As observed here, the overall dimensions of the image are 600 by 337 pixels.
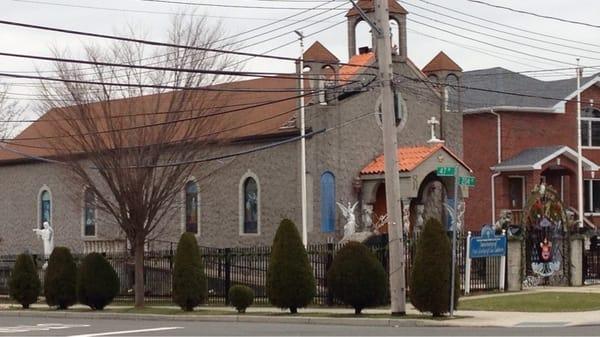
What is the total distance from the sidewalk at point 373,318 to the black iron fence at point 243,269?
1303 millimetres

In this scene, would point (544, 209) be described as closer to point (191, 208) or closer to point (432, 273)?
point (432, 273)

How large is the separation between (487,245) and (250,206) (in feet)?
41.3

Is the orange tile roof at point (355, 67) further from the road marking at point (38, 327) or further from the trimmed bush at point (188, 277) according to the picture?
the road marking at point (38, 327)

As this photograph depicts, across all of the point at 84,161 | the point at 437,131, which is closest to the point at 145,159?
the point at 84,161

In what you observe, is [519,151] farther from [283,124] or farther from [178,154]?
[178,154]

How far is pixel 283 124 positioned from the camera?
138ft

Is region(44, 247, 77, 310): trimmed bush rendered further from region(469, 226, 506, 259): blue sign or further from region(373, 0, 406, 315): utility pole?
region(373, 0, 406, 315): utility pole

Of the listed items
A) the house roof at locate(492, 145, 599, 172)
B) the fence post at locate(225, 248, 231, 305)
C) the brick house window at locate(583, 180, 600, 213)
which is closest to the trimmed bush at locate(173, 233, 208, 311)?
the fence post at locate(225, 248, 231, 305)

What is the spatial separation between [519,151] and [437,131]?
39.9 feet

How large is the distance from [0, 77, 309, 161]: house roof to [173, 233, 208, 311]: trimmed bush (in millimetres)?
4461

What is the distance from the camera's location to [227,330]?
25.0 metres

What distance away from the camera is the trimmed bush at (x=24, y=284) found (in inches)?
1473

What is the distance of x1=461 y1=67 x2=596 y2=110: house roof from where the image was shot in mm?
57281

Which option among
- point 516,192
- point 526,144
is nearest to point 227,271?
point 516,192
